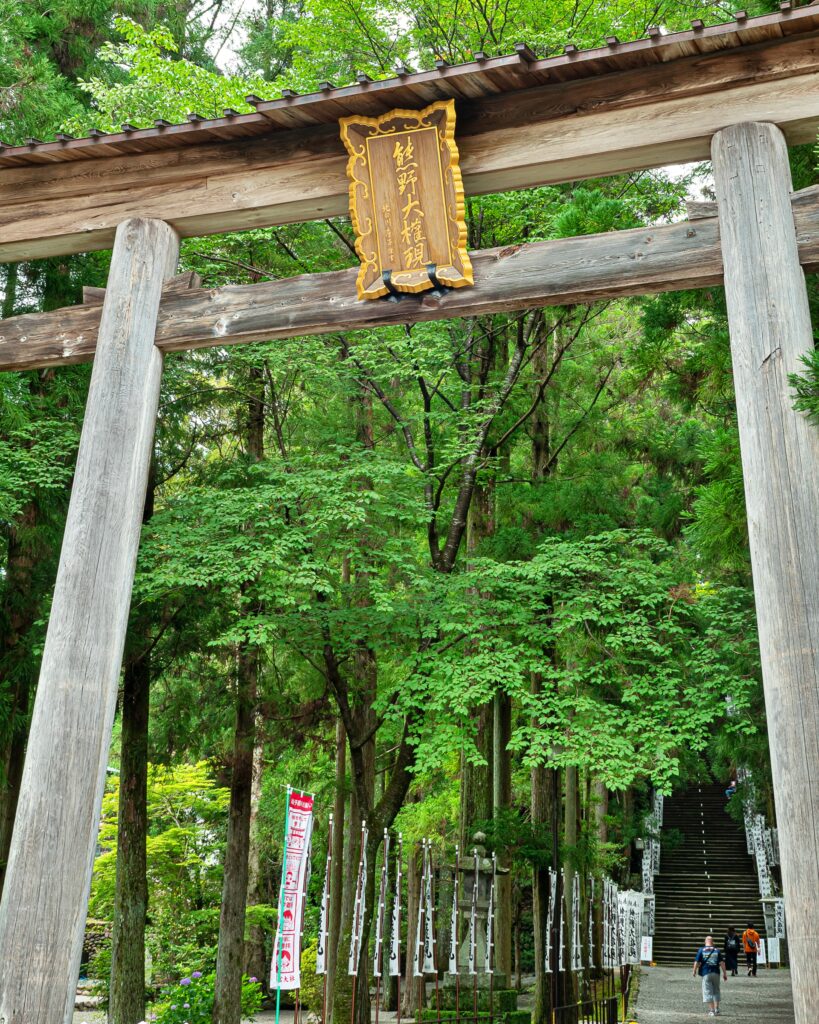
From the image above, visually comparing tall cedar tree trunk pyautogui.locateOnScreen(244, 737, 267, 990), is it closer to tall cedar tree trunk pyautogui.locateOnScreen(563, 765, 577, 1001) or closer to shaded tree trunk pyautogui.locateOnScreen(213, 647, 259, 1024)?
shaded tree trunk pyautogui.locateOnScreen(213, 647, 259, 1024)

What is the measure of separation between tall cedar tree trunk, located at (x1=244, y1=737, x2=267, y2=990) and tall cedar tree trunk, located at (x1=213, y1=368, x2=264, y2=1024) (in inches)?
192

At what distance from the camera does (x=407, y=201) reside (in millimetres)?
5570

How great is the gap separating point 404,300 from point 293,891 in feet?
13.4

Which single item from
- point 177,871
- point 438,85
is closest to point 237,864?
point 177,871

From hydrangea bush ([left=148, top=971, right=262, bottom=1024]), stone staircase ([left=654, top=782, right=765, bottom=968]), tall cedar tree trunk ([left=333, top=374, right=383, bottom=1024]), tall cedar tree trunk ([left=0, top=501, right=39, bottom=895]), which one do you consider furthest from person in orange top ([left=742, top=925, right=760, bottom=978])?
tall cedar tree trunk ([left=0, top=501, right=39, bottom=895])

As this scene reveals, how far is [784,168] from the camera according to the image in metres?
4.98

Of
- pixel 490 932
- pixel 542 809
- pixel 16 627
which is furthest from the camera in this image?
pixel 542 809

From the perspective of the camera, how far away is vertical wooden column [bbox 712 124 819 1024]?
13.0 feet

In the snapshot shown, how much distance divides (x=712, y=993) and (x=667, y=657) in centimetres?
756

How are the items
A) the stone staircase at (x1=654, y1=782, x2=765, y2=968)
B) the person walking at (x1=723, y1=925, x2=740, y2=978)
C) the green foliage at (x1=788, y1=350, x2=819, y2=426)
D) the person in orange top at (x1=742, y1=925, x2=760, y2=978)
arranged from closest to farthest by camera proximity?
the green foliage at (x1=788, y1=350, x2=819, y2=426) → the person walking at (x1=723, y1=925, x2=740, y2=978) → the person in orange top at (x1=742, y1=925, x2=760, y2=978) → the stone staircase at (x1=654, y1=782, x2=765, y2=968)

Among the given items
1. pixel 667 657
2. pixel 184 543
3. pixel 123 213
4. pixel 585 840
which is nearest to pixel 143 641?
pixel 184 543

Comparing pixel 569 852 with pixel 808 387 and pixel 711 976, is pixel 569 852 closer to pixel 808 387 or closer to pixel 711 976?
pixel 711 976

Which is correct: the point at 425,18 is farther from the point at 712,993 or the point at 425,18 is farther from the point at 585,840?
the point at 712,993

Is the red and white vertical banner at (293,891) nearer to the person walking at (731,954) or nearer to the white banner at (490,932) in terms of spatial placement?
the white banner at (490,932)
